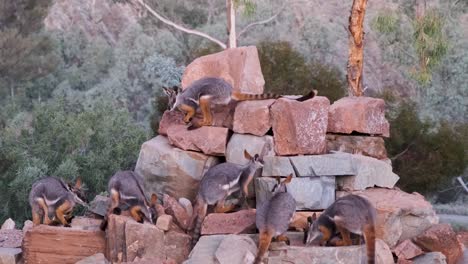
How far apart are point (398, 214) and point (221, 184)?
228cm

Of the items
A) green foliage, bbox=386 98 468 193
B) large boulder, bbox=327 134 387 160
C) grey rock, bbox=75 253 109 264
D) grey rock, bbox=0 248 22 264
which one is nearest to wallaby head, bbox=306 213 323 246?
large boulder, bbox=327 134 387 160

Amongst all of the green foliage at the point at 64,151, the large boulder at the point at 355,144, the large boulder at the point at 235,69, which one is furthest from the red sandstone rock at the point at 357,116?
the green foliage at the point at 64,151

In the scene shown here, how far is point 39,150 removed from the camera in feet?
75.3

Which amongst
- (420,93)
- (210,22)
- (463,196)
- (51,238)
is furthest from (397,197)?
(210,22)

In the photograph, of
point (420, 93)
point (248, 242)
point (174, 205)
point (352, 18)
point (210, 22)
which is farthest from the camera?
point (210, 22)

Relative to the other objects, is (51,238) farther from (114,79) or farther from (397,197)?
(114,79)

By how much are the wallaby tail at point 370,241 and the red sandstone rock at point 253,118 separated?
2.39 metres

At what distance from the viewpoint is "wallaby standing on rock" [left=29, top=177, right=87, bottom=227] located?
40.0 feet

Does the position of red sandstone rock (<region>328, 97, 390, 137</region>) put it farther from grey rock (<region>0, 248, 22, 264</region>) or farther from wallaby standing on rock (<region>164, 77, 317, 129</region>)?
grey rock (<region>0, 248, 22, 264</region>)

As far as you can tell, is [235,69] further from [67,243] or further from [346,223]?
[346,223]

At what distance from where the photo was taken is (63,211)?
12312 mm

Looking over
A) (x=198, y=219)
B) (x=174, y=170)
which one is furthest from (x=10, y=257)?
(x=198, y=219)

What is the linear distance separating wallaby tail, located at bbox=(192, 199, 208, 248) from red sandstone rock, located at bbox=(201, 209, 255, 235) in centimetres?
17

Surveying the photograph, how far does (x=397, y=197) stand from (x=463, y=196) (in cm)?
1497
